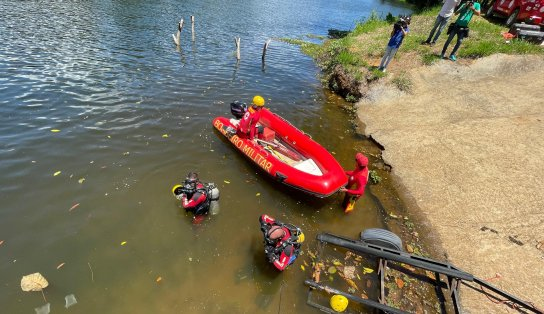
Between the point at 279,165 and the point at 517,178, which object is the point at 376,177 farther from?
the point at 517,178

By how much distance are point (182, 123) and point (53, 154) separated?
4.07 metres

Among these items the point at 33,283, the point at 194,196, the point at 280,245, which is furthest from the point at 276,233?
the point at 33,283

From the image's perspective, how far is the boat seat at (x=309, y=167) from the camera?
29.5 ft

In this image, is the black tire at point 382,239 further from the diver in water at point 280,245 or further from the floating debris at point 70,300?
the floating debris at point 70,300

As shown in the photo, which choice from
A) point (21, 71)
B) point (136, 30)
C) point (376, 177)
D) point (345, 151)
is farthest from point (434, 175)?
point (136, 30)

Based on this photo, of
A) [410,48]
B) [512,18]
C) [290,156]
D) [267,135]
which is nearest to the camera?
[290,156]

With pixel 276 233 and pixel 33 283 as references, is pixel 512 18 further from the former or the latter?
pixel 33 283

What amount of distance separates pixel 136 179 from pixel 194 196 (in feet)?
7.88

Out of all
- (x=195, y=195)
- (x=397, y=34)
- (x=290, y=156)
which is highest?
(x=397, y=34)

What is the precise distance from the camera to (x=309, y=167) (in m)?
9.18

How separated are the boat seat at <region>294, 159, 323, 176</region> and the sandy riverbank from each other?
2.82 m

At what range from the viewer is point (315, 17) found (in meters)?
39.3

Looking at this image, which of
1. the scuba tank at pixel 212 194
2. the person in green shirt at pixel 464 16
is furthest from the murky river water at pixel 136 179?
the person in green shirt at pixel 464 16

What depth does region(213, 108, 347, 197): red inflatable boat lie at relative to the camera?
26.6ft
